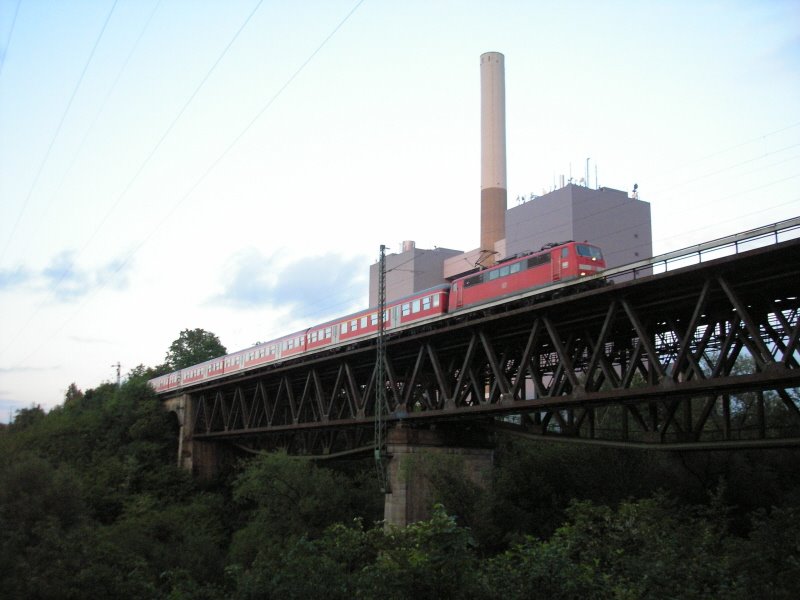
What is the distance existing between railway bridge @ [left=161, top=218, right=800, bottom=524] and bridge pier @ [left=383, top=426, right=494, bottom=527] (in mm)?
73

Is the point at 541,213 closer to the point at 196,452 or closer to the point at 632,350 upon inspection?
the point at 196,452

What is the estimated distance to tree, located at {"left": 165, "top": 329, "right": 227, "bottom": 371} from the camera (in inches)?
4540

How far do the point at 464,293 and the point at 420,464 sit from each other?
8.52 meters

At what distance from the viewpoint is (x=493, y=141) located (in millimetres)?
86000

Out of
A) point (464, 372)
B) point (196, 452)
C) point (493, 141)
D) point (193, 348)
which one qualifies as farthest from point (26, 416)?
point (464, 372)

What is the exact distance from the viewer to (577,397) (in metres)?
25.4

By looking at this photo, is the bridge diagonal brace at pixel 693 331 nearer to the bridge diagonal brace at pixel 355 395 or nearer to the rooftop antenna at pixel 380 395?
the rooftop antenna at pixel 380 395

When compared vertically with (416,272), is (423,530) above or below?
below

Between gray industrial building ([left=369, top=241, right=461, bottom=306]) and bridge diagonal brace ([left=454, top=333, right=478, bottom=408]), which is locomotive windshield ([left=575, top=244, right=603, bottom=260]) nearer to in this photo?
bridge diagonal brace ([left=454, top=333, right=478, bottom=408])

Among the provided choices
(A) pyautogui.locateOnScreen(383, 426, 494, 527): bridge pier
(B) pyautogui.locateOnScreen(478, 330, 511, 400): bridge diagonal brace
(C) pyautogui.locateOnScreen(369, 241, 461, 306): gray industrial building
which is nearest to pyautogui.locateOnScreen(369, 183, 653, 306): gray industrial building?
(C) pyautogui.locateOnScreen(369, 241, 461, 306): gray industrial building

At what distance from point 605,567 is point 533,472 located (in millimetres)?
15641

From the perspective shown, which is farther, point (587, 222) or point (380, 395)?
point (587, 222)

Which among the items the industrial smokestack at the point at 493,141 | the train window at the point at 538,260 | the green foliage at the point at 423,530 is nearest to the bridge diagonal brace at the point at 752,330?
the green foliage at the point at 423,530

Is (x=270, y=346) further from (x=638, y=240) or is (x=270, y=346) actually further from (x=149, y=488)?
(x=638, y=240)
